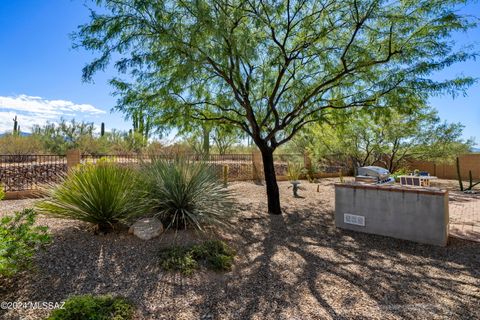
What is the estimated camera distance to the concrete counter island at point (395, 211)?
16.2 ft

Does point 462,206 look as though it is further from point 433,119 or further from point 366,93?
point 433,119

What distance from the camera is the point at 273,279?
145 inches

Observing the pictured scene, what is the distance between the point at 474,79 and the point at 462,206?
4.77 meters

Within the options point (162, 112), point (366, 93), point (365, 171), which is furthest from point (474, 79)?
point (162, 112)

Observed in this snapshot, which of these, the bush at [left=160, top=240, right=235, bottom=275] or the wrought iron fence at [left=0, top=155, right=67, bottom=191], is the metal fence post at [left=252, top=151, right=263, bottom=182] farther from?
the bush at [left=160, top=240, right=235, bottom=275]

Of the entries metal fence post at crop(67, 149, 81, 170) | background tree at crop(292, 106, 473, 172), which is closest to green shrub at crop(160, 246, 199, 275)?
metal fence post at crop(67, 149, 81, 170)

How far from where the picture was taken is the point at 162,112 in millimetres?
6602

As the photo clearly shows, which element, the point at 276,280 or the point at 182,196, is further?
the point at 182,196

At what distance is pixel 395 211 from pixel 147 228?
4564 millimetres

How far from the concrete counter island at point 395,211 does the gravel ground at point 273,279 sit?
0.84 feet

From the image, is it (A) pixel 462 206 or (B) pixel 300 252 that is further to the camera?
(A) pixel 462 206

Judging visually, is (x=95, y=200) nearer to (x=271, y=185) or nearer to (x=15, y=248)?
(x=15, y=248)

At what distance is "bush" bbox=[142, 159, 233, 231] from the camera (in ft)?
16.0

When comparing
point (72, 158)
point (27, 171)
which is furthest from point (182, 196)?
point (27, 171)
